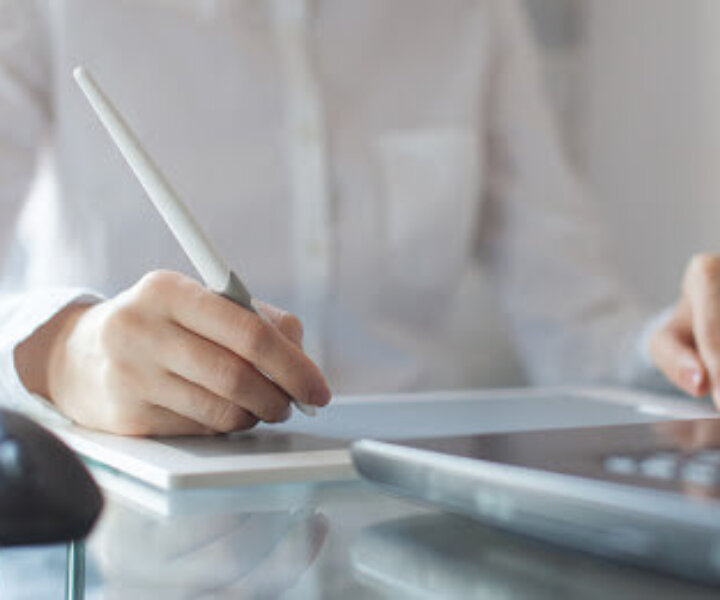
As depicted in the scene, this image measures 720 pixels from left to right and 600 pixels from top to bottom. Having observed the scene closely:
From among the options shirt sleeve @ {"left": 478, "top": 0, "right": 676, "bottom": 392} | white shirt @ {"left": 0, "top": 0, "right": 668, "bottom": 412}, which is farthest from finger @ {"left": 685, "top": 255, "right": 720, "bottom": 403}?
shirt sleeve @ {"left": 478, "top": 0, "right": 676, "bottom": 392}

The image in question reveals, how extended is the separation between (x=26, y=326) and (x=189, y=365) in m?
0.14

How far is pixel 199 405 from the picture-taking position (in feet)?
1.36

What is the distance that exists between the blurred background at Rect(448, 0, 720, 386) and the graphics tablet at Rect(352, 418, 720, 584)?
3.29 ft

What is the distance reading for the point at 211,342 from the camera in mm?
Result: 417

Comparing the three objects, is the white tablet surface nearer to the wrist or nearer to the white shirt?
the wrist

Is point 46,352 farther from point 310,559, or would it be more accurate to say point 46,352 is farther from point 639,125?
point 639,125

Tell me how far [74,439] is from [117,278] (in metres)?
0.42

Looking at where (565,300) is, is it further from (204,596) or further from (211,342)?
(204,596)

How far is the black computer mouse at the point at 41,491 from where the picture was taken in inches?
9.7

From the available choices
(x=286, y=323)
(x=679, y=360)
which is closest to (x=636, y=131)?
(x=679, y=360)

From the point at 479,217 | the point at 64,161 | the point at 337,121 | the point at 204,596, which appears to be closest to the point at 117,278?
the point at 64,161

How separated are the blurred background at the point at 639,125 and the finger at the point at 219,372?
3.08 feet

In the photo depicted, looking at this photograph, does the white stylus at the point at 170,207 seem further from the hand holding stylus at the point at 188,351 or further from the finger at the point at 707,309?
the finger at the point at 707,309

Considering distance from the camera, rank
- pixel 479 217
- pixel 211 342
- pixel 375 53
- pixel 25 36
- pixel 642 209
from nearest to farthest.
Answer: pixel 211 342 → pixel 25 36 → pixel 375 53 → pixel 479 217 → pixel 642 209
